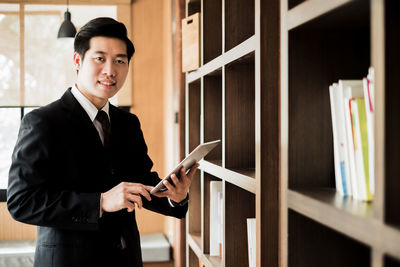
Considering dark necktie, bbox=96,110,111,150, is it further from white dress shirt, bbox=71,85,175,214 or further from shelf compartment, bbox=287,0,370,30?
shelf compartment, bbox=287,0,370,30

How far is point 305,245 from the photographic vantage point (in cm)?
118

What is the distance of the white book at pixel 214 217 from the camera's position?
222 centimetres

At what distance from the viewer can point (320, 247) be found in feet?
3.80

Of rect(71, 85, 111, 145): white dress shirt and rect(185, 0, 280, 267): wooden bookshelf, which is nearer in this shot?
rect(185, 0, 280, 267): wooden bookshelf

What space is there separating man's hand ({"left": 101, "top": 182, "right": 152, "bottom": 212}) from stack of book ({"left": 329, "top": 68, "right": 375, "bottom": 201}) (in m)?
0.87

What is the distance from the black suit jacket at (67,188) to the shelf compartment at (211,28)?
0.68m

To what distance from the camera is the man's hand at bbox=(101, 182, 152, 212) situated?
5.70 ft

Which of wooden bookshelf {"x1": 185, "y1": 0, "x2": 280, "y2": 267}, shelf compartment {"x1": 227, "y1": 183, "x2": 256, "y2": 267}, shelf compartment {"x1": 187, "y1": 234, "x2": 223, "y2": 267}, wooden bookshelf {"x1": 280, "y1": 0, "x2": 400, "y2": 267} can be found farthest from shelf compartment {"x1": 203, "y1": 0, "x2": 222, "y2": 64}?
wooden bookshelf {"x1": 280, "y1": 0, "x2": 400, "y2": 267}

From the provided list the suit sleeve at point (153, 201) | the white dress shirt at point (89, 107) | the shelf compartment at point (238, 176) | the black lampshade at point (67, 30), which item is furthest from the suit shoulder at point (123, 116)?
the black lampshade at point (67, 30)

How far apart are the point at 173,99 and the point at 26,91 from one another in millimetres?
1347

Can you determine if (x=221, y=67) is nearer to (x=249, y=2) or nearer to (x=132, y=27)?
(x=249, y=2)

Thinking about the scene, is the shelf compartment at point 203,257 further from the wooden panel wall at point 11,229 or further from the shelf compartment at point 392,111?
the wooden panel wall at point 11,229

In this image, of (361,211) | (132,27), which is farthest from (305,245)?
(132,27)

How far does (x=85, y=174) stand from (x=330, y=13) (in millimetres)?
1218
